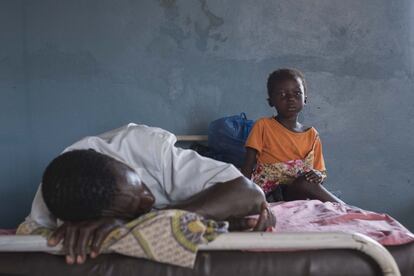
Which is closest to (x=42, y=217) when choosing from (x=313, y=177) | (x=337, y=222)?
(x=337, y=222)

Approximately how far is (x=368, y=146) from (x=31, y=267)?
3.03 m

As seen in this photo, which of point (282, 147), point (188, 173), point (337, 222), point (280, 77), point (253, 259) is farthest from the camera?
point (280, 77)

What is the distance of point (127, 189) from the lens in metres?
1.22

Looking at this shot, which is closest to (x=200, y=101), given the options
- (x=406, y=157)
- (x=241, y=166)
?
(x=241, y=166)

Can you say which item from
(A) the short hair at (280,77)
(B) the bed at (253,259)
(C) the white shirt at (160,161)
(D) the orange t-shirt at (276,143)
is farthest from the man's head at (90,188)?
(A) the short hair at (280,77)

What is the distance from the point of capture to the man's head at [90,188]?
117 centimetres

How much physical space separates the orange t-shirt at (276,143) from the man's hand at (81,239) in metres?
1.89

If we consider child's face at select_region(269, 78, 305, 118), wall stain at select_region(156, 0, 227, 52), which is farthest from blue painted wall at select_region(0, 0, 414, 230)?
child's face at select_region(269, 78, 305, 118)

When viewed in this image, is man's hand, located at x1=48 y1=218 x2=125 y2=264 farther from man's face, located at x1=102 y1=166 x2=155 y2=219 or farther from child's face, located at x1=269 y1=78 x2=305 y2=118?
child's face, located at x1=269 y1=78 x2=305 y2=118

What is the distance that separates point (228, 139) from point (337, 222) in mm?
1496

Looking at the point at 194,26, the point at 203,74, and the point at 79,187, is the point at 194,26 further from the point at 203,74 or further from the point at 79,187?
the point at 79,187

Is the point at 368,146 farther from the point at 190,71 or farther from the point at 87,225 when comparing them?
the point at 87,225

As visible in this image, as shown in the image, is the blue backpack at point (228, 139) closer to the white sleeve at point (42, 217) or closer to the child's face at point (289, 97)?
the child's face at point (289, 97)

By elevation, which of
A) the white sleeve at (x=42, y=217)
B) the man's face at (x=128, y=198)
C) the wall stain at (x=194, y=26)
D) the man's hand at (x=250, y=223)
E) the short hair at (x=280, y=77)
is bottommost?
the white sleeve at (x=42, y=217)
